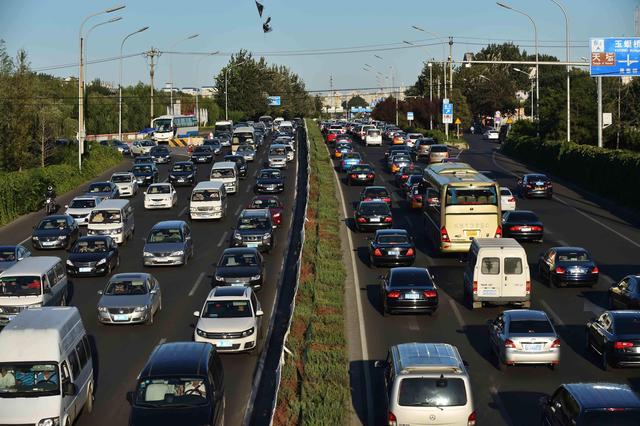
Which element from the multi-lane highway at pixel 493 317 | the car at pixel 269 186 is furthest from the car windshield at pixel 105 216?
the car at pixel 269 186

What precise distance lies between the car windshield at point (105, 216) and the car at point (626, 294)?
22.0 metres

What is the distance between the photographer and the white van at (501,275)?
1080 inches

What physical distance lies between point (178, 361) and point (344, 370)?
521 cm

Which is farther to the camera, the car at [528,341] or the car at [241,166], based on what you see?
the car at [241,166]

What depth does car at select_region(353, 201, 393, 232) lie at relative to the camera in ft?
136

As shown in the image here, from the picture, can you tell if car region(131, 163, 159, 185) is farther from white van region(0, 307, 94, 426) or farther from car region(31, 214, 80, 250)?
white van region(0, 307, 94, 426)

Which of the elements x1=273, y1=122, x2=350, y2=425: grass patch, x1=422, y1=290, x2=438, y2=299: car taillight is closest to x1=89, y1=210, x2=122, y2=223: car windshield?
x1=273, y1=122, x2=350, y2=425: grass patch

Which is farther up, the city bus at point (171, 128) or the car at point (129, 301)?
the city bus at point (171, 128)

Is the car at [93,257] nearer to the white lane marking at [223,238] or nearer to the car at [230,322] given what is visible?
the white lane marking at [223,238]

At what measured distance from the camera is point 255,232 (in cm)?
3784

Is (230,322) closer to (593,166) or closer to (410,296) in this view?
(410,296)

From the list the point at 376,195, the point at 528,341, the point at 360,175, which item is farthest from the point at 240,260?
the point at 360,175

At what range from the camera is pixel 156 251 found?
1396 inches

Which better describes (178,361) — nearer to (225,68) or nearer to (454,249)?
(454,249)
